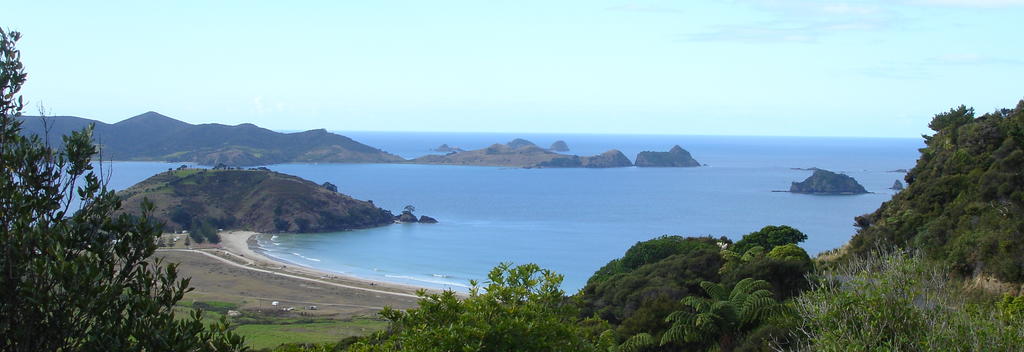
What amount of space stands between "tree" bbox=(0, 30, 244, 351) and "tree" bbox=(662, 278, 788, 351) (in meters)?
8.89

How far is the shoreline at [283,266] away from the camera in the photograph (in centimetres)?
5372

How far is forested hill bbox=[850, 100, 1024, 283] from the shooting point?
1720 cm

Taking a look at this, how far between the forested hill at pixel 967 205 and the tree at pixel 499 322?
9936 mm

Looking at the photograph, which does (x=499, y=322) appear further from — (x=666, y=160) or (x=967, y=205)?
(x=666, y=160)

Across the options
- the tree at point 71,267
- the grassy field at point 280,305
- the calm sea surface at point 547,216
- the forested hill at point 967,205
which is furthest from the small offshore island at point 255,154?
the tree at point 71,267

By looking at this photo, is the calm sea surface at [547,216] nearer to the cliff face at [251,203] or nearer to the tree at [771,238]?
the cliff face at [251,203]

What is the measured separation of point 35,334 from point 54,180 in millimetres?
1184

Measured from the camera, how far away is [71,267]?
4922 mm

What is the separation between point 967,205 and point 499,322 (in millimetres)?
19594

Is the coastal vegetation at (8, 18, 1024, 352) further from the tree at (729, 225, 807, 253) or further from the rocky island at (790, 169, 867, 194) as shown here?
the rocky island at (790, 169, 867, 194)

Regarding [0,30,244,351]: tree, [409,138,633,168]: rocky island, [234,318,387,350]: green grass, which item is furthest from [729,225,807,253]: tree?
[409,138,633,168]: rocky island

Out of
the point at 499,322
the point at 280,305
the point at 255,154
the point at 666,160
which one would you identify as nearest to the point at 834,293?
the point at 499,322

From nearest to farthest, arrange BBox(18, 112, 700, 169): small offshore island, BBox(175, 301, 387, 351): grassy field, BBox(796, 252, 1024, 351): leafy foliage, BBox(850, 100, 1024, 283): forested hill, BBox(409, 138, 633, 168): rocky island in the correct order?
BBox(796, 252, 1024, 351): leafy foliage → BBox(850, 100, 1024, 283): forested hill → BBox(175, 301, 387, 351): grassy field → BBox(409, 138, 633, 168): rocky island → BBox(18, 112, 700, 169): small offshore island

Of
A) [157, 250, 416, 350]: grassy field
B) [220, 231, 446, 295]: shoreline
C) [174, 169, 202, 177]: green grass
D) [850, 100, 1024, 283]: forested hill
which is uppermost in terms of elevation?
[850, 100, 1024, 283]: forested hill
